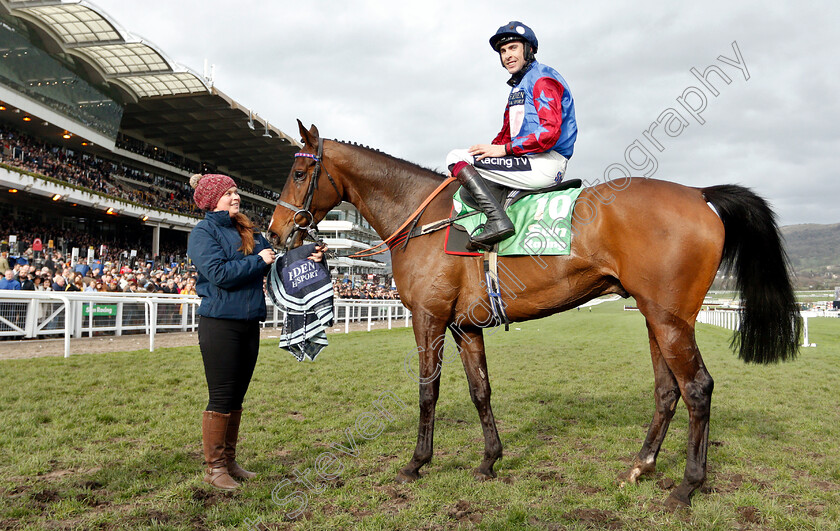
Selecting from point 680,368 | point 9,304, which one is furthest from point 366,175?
point 9,304

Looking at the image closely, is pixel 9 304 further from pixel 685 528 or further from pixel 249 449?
pixel 685 528

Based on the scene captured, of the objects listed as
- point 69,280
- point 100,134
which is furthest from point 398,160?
point 100,134

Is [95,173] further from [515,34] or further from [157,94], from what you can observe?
[515,34]

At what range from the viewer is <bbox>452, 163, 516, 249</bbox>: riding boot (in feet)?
10.3

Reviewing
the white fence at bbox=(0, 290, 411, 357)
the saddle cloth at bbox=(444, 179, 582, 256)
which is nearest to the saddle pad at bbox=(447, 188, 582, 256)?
the saddle cloth at bbox=(444, 179, 582, 256)

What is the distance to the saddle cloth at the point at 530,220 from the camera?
10.2 feet

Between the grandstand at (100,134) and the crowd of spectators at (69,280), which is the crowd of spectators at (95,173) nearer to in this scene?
the grandstand at (100,134)

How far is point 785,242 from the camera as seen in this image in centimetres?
335

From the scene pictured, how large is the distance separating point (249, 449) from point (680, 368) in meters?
3.01

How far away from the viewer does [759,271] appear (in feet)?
10.9

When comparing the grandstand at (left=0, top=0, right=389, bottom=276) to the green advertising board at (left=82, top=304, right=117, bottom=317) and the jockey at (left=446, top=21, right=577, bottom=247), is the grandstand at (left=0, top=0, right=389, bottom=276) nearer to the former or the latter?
the green advertising board at (left=82, top=304, right=117, bottom=317)

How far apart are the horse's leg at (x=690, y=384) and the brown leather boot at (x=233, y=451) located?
253cm

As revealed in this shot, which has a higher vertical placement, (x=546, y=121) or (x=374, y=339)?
(x=546, y=121)

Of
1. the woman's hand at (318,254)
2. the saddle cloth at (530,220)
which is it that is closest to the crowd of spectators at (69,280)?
the woman's hand at (318,254)
